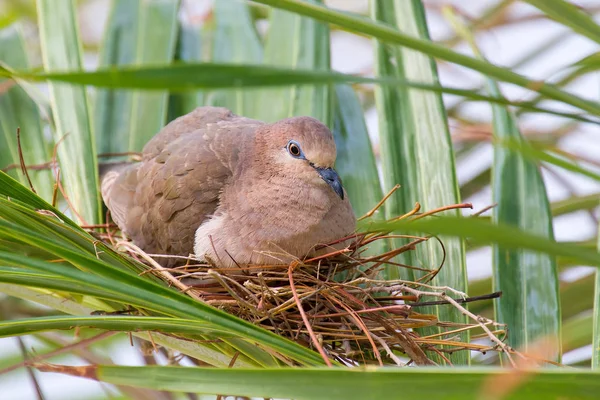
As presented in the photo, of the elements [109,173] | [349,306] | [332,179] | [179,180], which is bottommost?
[349,306]

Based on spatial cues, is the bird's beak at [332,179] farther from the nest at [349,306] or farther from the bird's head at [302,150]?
the nest at [349,306]

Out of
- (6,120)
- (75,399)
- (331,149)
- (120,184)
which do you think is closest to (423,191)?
(331,149)

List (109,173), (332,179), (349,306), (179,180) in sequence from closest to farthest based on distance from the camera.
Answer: (349,306)
(332,179)
(179,180)
(109,173)

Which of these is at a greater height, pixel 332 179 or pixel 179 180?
pixel 179 180

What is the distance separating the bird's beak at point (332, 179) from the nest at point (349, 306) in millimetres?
174

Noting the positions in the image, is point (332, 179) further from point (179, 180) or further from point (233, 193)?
point (179, 180)

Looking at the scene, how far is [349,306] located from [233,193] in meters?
0.68

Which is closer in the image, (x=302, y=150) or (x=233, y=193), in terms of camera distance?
(x=302, y=150)

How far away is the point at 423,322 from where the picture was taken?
219 cm

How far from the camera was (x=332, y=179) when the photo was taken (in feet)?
8.05

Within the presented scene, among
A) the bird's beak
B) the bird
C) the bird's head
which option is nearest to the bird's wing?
the bird

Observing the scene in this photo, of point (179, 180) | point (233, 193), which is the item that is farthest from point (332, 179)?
point (179, 180)

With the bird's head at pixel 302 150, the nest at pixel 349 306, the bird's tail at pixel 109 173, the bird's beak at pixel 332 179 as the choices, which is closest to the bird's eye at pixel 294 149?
the bird's head at pixel 302 150

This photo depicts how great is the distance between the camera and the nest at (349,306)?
2104 millimetres
